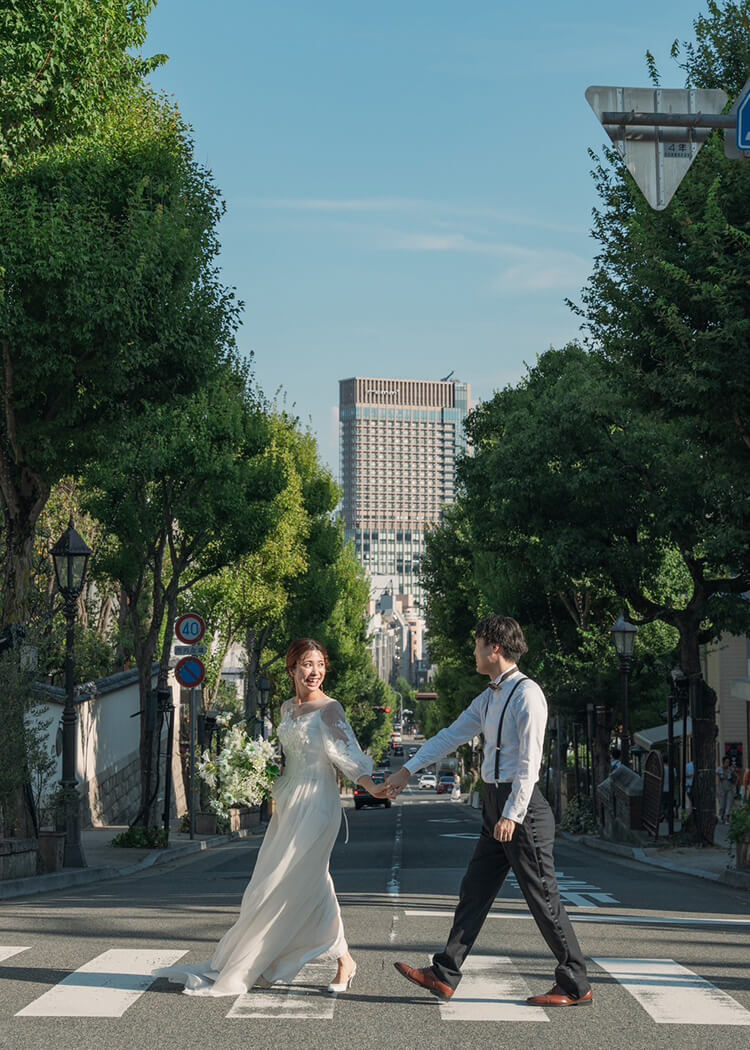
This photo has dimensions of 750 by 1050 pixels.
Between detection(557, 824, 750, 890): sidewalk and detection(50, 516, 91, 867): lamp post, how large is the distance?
8719mm

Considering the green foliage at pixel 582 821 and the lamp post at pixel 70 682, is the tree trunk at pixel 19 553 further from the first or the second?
the green foliage at pixel 582 821

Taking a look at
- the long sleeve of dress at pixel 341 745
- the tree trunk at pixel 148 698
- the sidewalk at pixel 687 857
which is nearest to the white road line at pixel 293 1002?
the long sleeve of dress at pixel 341 745

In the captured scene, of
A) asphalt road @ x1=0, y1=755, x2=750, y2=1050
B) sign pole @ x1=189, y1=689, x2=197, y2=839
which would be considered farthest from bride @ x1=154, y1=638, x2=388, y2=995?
sign pole @ x1=189, y1=689, x2=197, y2=839

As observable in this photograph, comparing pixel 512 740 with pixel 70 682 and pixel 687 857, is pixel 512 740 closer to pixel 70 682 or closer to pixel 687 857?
pixel 70 682

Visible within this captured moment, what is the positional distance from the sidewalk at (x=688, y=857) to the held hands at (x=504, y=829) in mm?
11165

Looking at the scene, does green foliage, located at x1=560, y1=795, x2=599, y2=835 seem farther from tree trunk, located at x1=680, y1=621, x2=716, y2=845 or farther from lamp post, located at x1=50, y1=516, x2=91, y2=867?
lamp post, located at x1=50, y1=516, x2=91, y2=867

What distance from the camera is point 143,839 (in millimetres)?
25750

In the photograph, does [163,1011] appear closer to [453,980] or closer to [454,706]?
[453,980]

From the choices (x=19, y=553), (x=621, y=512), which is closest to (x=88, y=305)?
(x=19, y=553)

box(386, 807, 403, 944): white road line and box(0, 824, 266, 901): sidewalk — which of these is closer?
box(386, 807, 403, 944): white road line

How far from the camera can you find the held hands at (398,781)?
745cm

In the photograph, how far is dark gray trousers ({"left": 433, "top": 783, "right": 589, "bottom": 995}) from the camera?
6789mm

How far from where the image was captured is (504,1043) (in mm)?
6031

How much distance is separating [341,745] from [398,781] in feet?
1.27
